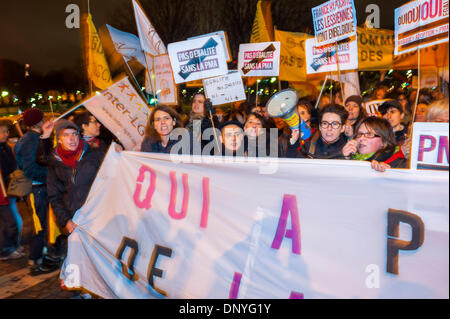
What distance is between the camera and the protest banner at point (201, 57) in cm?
422

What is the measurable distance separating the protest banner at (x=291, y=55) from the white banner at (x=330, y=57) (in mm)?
2127

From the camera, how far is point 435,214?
1815 millimetres

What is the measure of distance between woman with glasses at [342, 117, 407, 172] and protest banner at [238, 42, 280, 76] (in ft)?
9.70

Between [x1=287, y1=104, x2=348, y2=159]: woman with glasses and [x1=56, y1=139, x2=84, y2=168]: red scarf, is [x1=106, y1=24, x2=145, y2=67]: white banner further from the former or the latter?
[x1=287, y1=104, x2=348, y2=159]: woman with glasses

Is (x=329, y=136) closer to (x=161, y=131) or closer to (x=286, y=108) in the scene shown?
(x=286, y=108)

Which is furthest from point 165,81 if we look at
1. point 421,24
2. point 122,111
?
point 421,24

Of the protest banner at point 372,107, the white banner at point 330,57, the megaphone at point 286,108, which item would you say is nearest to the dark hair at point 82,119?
the megaphone at point 286,108

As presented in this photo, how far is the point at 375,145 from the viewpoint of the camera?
2.68 metres

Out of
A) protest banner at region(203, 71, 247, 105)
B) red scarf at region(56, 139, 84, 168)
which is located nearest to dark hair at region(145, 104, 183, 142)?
red scarf at region(56, 139, 84, 168)

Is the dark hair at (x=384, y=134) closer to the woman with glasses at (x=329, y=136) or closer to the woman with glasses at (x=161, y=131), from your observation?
the woman with glasses at (x=329, y=136)

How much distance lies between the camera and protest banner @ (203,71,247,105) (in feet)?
15.4

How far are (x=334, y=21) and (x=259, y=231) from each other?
11.7 ft

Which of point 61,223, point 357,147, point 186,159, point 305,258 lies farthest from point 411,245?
point 61,223

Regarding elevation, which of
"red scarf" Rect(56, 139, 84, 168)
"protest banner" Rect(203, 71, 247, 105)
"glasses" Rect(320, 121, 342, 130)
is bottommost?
"red scarf" Rect(56, 139, 84, 168)
